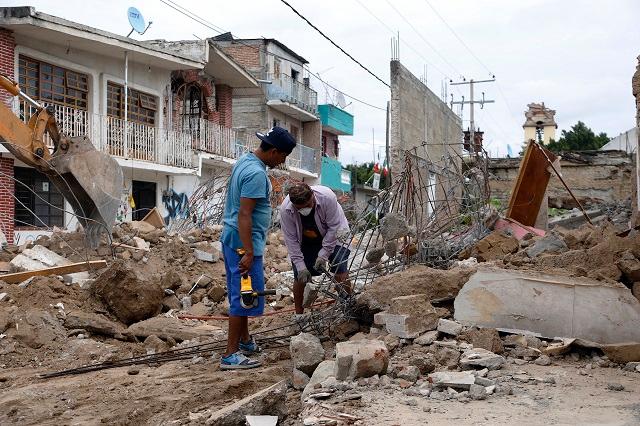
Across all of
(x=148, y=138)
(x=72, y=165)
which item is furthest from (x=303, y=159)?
(x=72, y=165)

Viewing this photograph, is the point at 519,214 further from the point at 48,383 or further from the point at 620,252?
the point at 48,383

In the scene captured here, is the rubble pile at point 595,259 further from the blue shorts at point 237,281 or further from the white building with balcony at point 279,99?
the white building with balcony at point 279,99

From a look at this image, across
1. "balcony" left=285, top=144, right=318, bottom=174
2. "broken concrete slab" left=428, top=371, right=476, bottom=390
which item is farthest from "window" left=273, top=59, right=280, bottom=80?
"broken concrete slab" left=428, top=371, right=476, bottom=390

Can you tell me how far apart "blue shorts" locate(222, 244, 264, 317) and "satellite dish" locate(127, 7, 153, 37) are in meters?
15.7

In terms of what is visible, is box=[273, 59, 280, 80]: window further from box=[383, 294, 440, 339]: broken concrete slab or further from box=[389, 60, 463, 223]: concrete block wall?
box=[383, 294, 440, 339]: broken concrete slab

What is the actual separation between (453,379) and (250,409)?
47.3 inches

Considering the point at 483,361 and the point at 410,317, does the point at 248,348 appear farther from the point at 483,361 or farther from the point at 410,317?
the point at 483,361

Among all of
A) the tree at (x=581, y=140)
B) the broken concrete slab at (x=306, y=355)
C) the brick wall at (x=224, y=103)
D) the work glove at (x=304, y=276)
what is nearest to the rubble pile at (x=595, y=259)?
the work glove at (x=304, y=276)

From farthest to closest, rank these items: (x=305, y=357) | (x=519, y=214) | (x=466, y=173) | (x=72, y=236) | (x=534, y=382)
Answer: (x=519, y=214)
(x=72, y=236)
(x=466, y=173)
(x=305, y=357)
(x=534, y=382)

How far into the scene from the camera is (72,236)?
33.1 feet

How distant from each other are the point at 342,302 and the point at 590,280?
1883 mm

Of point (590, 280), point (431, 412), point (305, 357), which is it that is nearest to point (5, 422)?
point (305, 357)

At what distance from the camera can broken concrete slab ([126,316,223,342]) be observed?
6605 mm

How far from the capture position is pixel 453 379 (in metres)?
4.09
